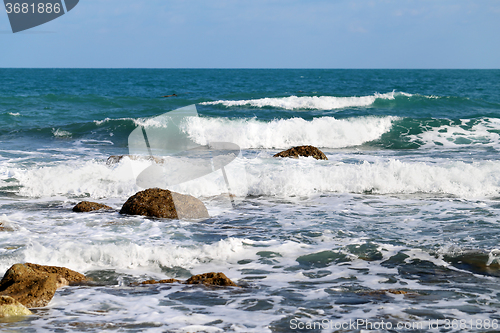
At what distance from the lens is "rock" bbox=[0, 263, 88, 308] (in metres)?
3.69

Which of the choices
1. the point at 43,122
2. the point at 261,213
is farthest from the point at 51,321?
the point at 43,122

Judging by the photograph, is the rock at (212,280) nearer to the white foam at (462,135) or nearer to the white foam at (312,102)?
the white foam at (462,135)

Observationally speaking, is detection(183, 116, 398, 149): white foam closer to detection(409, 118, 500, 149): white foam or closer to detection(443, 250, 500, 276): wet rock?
detection(409, 118, 500, 149): white foam

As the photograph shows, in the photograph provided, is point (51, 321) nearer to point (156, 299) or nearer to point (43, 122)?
point (156, 299)

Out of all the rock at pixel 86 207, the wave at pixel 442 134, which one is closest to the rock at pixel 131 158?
the rock at pixel 86 207

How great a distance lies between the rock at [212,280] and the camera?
13.7ft

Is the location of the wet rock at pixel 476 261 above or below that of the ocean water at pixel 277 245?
below

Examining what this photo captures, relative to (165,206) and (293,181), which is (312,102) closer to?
(293,181)

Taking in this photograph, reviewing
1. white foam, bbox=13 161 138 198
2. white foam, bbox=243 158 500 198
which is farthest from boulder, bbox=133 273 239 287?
white foam, bbox=13 161 138 198

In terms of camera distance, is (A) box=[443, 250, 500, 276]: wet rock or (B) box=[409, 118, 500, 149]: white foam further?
(B) box=[409, 118, 500, 149]: white foam

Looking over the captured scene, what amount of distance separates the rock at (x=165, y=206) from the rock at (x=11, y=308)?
10.3 ft

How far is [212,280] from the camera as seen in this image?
4191 millimetres

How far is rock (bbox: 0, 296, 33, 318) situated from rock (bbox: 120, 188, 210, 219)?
10.3 ft

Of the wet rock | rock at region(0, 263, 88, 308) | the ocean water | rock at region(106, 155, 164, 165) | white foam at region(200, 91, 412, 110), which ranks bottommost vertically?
the wet rock
